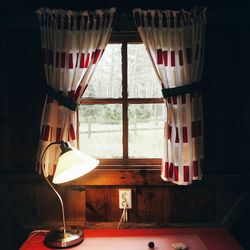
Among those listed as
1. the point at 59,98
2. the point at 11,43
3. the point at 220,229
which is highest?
the point at 11,43

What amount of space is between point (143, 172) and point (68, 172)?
0.86 metres

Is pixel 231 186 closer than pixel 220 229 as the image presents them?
No

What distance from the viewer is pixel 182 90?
129 inches

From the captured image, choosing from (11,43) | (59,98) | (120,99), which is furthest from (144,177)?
(11,43)

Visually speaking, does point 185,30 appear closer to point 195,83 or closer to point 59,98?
point 195,83

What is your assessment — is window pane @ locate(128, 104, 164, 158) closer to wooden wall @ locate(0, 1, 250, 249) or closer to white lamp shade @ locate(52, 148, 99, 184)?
wooden wall @ locate(0, 1, 250, 249)

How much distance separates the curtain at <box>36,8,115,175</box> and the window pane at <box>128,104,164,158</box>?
581mm

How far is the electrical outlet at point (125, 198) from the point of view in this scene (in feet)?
11.5

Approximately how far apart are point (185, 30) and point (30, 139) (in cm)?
171

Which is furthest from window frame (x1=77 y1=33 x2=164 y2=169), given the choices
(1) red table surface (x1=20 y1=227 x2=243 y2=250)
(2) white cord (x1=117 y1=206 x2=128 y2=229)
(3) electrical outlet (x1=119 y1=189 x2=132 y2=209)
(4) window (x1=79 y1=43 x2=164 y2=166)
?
(1) red table surface (x1=20 y1=227 x2=243 y2=250)

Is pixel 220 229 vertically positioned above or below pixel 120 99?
below

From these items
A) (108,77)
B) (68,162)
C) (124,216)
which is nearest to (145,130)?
(108,77)

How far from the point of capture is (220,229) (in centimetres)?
321

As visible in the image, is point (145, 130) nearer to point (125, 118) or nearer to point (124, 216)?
point (125, 118)
